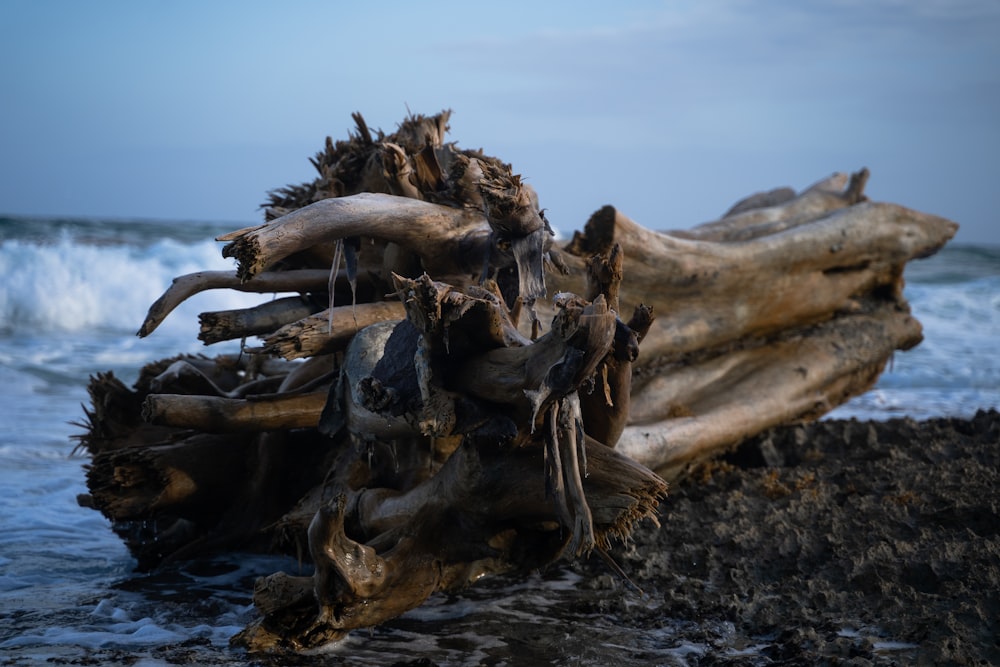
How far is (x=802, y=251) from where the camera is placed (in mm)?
6047

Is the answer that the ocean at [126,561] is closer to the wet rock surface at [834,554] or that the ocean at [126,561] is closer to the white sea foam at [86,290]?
the white sea foam at [86,290]

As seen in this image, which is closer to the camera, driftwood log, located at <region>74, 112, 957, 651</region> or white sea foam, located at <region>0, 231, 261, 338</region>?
driftwood log, located at <region>74, 112, 957, 651</region>

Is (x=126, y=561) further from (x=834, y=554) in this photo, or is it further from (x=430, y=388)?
(x=834, y=554)

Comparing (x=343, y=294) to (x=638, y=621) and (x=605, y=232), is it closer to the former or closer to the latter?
(x=605, y=232)

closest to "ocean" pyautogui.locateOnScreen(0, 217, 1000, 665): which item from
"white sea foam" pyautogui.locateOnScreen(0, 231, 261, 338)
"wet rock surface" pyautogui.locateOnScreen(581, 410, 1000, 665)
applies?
"white sea foam" pyautogui.locateOnScreen(0, 231, 261, 338)

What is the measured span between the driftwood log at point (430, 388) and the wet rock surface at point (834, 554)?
273 mm

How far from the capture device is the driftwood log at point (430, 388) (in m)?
3.02

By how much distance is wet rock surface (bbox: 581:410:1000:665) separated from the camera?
10.7 ft

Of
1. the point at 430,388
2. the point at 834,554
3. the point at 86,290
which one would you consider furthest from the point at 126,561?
the point at 86,290

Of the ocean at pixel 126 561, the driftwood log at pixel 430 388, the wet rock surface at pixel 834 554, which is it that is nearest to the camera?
the driftwood log at pixel 430 388

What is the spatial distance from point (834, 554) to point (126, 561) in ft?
10.1

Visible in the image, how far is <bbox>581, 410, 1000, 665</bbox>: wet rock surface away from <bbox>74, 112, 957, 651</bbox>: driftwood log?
0.90 ft

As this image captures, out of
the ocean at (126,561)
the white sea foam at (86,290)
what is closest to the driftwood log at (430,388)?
the ocean at (126,561)

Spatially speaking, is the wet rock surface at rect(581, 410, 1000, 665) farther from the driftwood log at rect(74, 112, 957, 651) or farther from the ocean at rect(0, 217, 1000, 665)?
the ocean at rect(0, 217, 1000, 665)
